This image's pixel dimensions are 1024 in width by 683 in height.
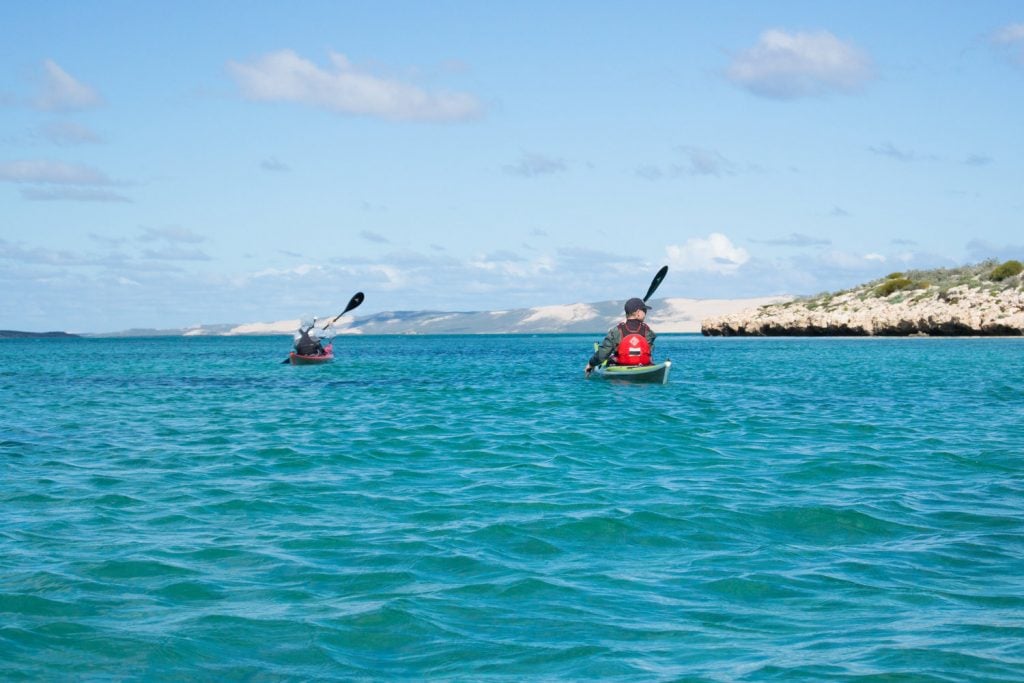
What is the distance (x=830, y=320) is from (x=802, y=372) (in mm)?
65268

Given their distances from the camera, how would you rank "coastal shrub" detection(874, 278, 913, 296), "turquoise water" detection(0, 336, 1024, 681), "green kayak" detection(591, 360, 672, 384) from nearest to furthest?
1. "turquoise water" detection(0, 336, 1024, 681)
2. "green kayak" detection(591, 360, 672, 384)
3. "coastal shrub" detection(874, 278, 913, 296)

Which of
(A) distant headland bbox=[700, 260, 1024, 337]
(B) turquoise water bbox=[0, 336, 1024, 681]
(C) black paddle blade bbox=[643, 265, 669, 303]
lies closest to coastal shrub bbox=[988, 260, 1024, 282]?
(A) distant headland bbox=[700, 260, 1024, 337]

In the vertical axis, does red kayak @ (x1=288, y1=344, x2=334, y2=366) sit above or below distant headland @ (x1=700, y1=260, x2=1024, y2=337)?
below

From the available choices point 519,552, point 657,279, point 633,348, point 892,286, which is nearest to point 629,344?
point 633,348

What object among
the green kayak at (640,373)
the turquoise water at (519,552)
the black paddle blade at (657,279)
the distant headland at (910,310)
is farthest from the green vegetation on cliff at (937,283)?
the turquoise water at (519,552)

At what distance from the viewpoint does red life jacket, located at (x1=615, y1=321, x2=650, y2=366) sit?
33.1 meters

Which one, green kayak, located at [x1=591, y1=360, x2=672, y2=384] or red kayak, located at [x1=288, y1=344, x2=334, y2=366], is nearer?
green kayak, located at [x1=591, y1=360, x2=672, y2=384]

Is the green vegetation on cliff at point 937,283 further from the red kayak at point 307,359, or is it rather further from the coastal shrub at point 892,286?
the red kayak at point 307,359

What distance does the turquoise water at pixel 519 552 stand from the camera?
23.6ft

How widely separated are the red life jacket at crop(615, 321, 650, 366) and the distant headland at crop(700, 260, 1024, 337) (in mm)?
60371

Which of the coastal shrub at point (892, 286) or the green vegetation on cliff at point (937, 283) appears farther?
the coastal shrub at point (892, 286)

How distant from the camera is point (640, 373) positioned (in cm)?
3378

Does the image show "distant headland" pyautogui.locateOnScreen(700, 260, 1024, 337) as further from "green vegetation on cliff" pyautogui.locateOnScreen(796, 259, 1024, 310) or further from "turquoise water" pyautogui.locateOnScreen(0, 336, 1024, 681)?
"turquoise water" pyautogui.locateOnScreen(0, 336, 1024, 681)

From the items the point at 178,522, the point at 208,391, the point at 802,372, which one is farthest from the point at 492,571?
the point at 802,372
